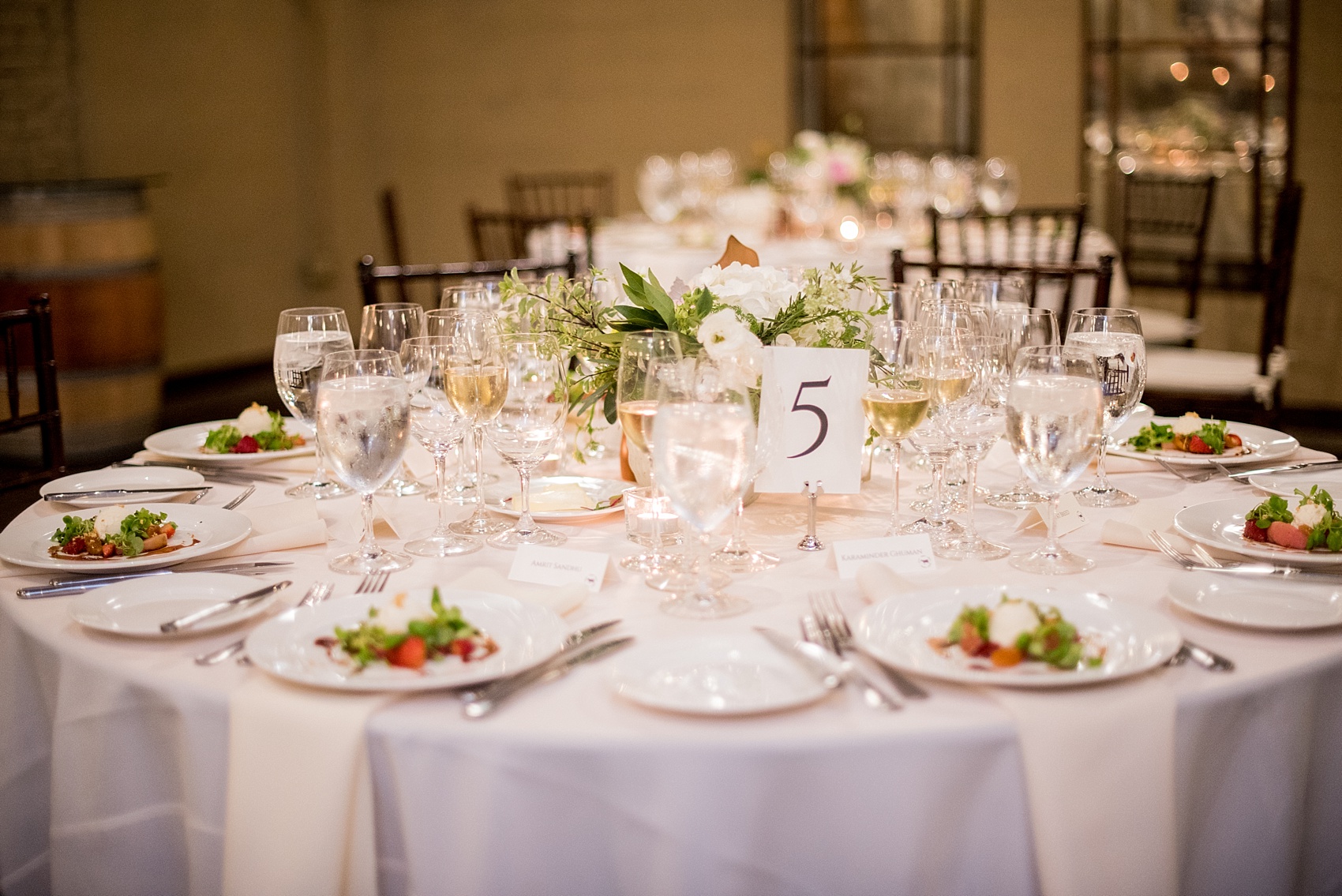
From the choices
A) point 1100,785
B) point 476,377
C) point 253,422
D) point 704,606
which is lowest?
point 1100,785

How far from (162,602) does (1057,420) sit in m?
0.98

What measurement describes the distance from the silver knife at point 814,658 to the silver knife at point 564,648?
6.5 inches

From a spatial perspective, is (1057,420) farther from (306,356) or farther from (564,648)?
(306,356)

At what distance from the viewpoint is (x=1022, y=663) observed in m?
1.12

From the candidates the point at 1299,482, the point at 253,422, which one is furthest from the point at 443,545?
the point at 1299,482

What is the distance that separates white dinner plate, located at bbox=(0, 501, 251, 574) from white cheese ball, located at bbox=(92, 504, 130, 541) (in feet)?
0.13

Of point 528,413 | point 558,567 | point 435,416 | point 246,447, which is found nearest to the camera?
point 558,567

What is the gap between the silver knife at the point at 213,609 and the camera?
1.21 metres

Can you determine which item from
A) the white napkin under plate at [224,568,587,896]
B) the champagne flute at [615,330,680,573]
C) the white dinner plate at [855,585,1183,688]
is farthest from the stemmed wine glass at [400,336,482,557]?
the white dinner plate at [855,585,1183,688]

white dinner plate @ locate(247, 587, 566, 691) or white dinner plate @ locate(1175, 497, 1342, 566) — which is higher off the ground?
white dinner plate @ locate(1175, 497, 1342, 566)

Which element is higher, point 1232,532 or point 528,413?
point 528,413

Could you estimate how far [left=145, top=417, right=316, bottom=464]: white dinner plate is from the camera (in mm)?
1969

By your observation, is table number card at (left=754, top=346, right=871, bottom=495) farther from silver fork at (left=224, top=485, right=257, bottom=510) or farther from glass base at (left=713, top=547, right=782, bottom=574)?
silver fork at (left=224, top=485, right=257, bottom=510)

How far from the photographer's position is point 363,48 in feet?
26.2
